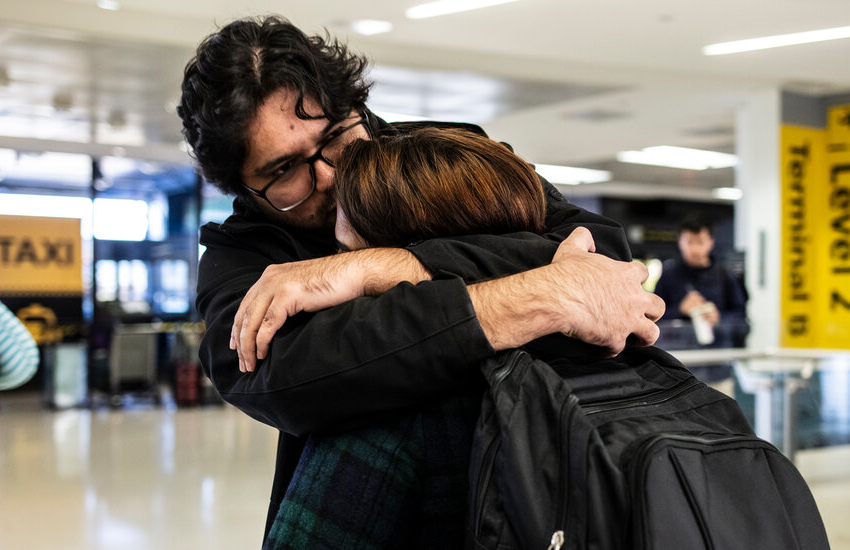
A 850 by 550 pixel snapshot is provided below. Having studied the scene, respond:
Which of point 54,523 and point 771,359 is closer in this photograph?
point 771,359

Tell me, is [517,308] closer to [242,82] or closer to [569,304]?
[569,304]

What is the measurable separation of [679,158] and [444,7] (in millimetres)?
9280

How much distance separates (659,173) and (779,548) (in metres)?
16.9

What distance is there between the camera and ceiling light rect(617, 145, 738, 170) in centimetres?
1408

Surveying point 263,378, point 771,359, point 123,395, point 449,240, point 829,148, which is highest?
point 829,148

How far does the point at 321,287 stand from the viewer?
38.3 inches

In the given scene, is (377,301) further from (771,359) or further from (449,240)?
(771,359)

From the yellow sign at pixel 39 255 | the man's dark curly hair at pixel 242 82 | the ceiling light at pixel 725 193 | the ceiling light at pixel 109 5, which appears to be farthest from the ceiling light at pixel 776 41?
the ceiling light at pixel 725 193

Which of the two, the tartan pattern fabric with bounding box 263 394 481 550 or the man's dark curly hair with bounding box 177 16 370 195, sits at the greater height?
the man's dark curly hair with bounding box 177 16 370 195

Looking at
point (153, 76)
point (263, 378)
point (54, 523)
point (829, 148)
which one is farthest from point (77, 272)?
point (263, 378)

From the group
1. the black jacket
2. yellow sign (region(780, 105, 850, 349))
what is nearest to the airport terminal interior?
yellow sign (region(780, 105, 850, 349))

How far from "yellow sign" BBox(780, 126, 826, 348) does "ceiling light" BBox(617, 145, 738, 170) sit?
12.4 ft

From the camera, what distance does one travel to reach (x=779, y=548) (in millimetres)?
800

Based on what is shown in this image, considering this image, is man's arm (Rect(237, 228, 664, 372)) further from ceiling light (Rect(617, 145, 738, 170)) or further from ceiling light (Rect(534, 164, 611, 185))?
ceiling light (Rect(534, 164, 611, 185))
